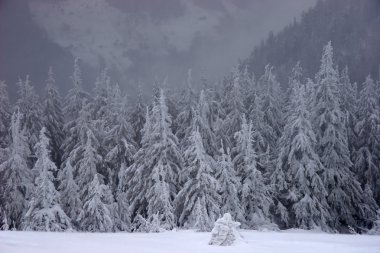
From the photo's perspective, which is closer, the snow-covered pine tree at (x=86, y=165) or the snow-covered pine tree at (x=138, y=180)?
the snow-covered pine tree at (x=138, y=180)

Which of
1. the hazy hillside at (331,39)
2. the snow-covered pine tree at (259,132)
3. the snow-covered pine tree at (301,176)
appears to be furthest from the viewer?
the hazy hillside at (331,39)

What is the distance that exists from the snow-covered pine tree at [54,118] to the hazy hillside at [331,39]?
292ft

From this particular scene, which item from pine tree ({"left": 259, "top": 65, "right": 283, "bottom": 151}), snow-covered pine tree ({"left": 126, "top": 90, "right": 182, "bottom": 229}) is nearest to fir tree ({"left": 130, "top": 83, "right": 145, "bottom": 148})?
snow-covered pine tree ({"left": 126, "top": 90, "right": 182, "bottom": 229})

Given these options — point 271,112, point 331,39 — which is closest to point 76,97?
point 271,112

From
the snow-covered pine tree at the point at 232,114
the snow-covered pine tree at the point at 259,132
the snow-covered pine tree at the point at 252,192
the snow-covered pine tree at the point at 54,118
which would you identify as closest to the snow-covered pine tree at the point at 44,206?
the snow-covered pine tree at the point at 54,118

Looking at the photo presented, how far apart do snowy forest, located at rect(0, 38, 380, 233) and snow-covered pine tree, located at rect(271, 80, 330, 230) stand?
0.10 metres

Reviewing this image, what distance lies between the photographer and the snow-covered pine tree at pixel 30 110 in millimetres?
33906

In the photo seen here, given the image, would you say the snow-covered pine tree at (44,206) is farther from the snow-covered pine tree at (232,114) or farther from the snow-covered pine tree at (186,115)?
the snow-covered pine tree at (232,114)

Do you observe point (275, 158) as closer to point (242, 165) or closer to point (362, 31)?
point (242, 165)

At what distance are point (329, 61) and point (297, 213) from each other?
12562mm

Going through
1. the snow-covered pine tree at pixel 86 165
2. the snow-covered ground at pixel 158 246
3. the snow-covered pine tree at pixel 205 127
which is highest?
the snow-covered pine tree at pixel 205 127

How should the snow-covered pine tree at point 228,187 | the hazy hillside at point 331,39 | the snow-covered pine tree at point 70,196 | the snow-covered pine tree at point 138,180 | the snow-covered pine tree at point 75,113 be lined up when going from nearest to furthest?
the snow-covered pine tree at point 228,187 < the snow-covered pine tree at point 70,196 < the snow-covered pine tree at point 138,180 < the snow-covered pine tree at point 75,113 < the hazy hillside at point 331,39

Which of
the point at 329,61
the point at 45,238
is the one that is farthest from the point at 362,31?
the point at 45,238

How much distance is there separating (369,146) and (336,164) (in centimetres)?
567
